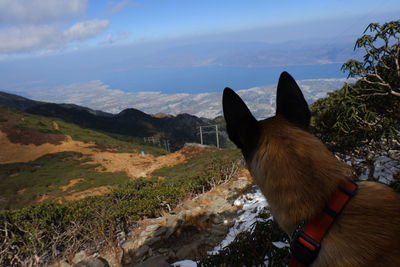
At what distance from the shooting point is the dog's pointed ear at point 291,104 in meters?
2.04

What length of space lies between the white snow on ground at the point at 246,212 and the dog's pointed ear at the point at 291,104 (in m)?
6.37

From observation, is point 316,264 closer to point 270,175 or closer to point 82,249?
Result: point 270,175

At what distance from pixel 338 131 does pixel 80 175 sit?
40929mm

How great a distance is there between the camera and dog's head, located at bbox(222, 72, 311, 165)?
177 cm

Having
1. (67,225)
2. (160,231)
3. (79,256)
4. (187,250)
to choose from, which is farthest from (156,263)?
(67,225)

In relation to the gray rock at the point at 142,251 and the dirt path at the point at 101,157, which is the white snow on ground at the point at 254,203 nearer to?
the gray rock at the point at 142,251

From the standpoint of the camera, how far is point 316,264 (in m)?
1.68

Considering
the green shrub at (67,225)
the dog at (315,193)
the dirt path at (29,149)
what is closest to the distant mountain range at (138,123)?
the dirt path at (29,149)

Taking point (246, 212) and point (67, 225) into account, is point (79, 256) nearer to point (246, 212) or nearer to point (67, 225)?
point (67, 225)

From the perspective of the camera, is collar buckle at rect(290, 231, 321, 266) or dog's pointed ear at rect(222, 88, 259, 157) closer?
collar buckle at rect(290, 231, 321, 266)

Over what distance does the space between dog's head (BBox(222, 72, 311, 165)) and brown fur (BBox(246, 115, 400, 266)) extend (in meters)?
0.08

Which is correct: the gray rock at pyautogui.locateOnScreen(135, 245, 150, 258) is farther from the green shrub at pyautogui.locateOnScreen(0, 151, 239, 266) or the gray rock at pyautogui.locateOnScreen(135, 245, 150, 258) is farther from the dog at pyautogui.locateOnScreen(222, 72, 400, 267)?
the dog at pyautogui.locateOnScreen(222, 72, 400, 267)

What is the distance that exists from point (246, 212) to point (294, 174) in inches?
349

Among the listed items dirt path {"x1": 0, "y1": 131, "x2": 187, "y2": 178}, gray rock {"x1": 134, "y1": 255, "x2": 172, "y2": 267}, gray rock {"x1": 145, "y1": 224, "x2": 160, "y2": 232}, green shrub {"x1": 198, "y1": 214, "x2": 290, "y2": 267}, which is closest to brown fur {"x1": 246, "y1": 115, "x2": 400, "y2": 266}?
green shrub {"x1": 198, "y1": 214, "x2": 290, "y2": 267}
